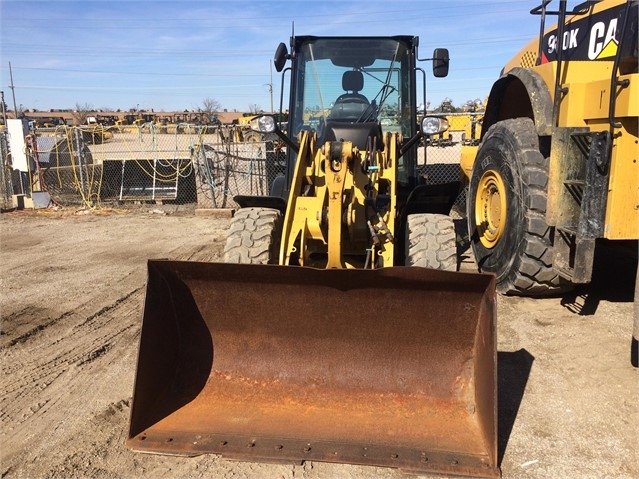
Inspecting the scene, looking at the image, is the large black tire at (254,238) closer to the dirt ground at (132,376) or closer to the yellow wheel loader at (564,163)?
the dirt ground at (132,376)

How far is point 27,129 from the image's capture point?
12.4 metres

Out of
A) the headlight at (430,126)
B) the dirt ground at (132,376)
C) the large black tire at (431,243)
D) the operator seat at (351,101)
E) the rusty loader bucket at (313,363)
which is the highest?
the operator seat at (351,101)

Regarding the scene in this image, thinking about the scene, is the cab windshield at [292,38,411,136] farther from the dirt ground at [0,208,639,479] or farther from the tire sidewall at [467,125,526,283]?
the dirt ground at [0,208,639,479]

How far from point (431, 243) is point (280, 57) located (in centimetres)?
Answer: 236

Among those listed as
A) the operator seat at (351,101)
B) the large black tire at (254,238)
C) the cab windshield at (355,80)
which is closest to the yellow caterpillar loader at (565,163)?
the cab windshield at (355,80)

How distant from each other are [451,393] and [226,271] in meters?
1.54

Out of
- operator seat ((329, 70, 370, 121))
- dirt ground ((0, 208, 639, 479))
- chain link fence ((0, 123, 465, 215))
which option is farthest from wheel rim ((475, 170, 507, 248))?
chain link fence ((0, 123, 465, 215))

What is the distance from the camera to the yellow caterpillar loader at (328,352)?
2.90 metres

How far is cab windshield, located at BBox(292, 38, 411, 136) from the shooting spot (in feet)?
17.6

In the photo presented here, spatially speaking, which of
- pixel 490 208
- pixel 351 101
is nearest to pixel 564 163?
pixel 490 208

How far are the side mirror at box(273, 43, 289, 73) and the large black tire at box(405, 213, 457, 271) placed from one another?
206cm

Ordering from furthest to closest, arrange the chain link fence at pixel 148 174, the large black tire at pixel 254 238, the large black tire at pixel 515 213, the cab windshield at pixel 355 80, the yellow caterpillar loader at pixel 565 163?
the chain link fence at pixel 148 174 < the cab windshield at pixel 355 80 < the large black tire at pixel 515 213 < the large black tire at pixel 254 238 < the yellow caterpillar loader at pixel 565 163

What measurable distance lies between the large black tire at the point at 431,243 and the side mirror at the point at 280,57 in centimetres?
206

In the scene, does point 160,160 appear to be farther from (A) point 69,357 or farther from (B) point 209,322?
(B) point 209,322
